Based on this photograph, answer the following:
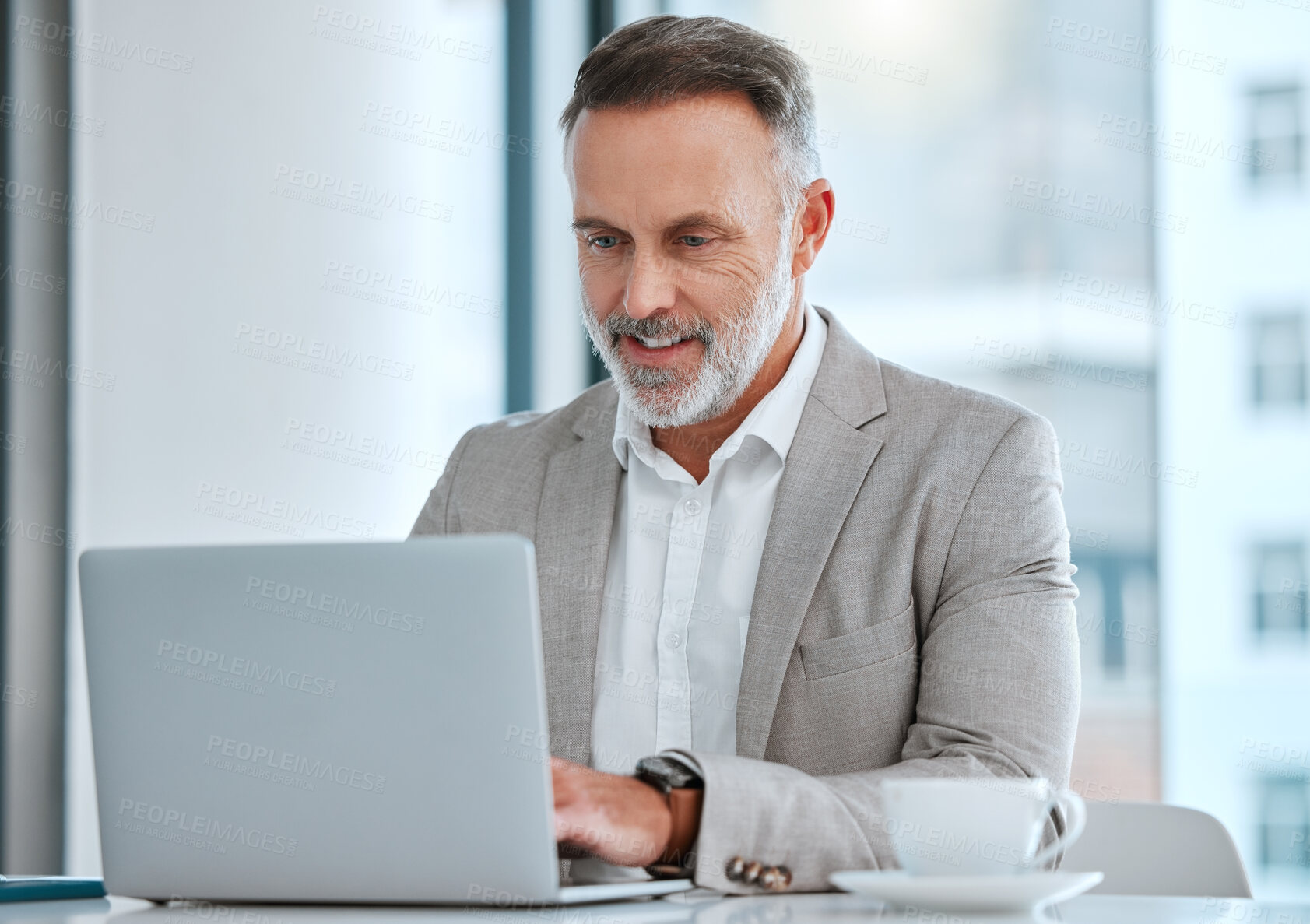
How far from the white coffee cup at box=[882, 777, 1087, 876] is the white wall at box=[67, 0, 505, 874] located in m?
2.05

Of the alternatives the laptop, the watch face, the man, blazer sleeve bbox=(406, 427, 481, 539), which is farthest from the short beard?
the laptop

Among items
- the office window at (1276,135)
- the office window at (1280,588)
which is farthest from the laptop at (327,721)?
the office window at (1276,135)

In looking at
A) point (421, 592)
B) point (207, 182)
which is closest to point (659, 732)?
point (421, 592)

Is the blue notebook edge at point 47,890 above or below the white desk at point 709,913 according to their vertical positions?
below

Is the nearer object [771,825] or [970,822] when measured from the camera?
[970,822]

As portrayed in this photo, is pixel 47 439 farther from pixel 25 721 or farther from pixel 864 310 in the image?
pixel 864 310

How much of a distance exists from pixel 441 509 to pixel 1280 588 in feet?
4.69

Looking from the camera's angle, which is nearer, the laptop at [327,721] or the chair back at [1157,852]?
the laptop at [327,721]

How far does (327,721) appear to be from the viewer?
0.90m

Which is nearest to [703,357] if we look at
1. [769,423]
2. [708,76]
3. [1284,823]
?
[769,423]

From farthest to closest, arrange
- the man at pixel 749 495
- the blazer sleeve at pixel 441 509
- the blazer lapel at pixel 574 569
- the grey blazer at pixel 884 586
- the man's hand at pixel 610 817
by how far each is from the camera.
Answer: the blazer sleeve at pixel 441 509 → the blazer lapel at pixel 574 569 → the man at pixel 749 495 → the grey blazer at pixel 884 586 → the man's hand at pixel 610 817

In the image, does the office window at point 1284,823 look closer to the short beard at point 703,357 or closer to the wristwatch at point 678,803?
the short beard at point 703,357

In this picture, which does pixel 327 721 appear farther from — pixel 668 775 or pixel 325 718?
pixel 668 775

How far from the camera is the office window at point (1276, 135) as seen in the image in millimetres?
2197
